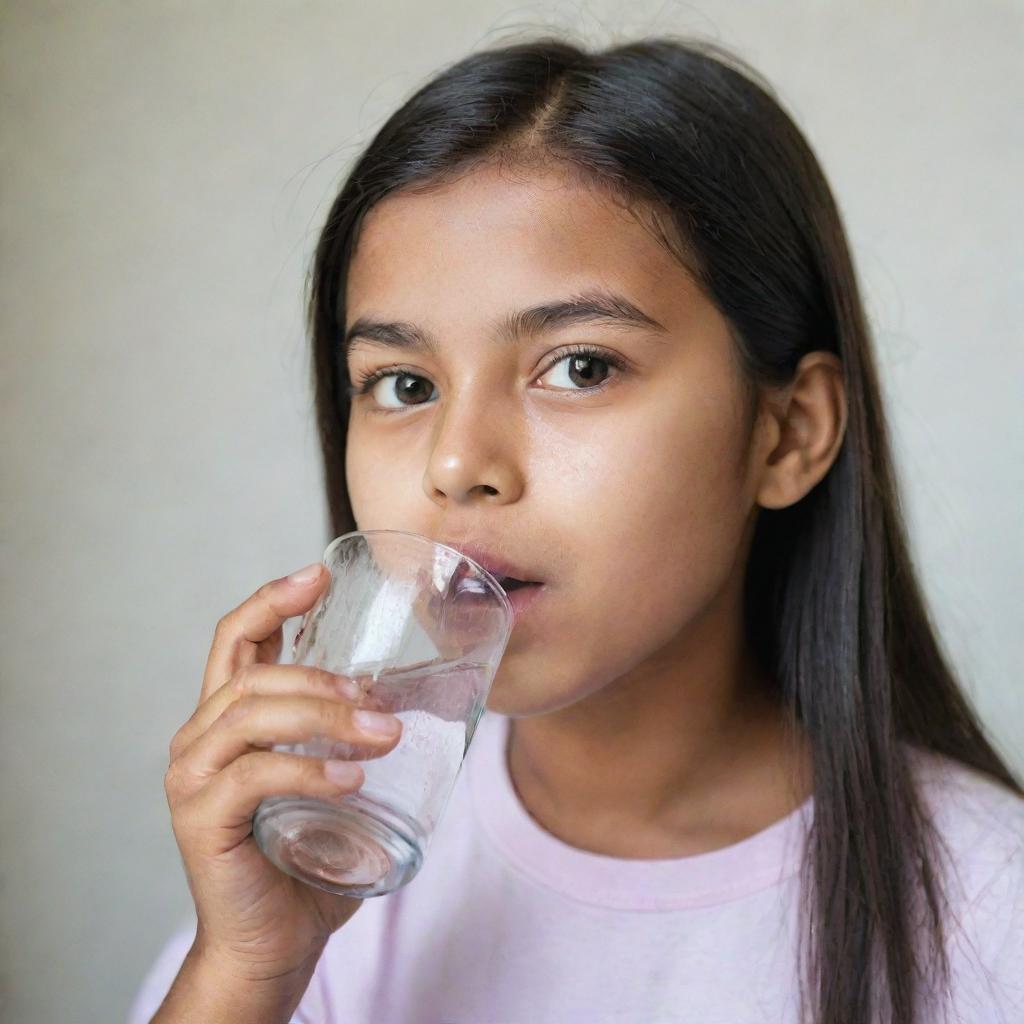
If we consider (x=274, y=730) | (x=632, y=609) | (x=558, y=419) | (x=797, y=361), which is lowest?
(x=274, y=730)

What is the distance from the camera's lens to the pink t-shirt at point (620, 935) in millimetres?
1007

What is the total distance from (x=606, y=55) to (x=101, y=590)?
91 cm

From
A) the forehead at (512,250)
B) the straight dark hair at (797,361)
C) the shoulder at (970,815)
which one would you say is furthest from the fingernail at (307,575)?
the shoulder at (970,815)

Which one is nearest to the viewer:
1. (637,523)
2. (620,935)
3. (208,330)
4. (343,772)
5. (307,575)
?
(343,772)

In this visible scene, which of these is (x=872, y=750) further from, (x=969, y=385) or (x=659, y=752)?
(x=969, y=385)

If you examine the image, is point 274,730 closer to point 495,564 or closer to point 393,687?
point 393,687

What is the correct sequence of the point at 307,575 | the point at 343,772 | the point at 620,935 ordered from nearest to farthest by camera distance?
the point at 343,772, the point at 307,575, the point at 620,935

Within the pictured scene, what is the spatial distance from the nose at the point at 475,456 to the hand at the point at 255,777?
11cm

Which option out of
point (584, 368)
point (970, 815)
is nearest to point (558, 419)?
point (584, 368)

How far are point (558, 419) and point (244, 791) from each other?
0.34 m

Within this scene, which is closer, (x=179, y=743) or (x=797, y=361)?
(x=179, y=743)

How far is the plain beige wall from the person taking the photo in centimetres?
146

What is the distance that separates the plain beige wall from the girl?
351mm

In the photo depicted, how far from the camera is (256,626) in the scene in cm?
88
